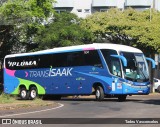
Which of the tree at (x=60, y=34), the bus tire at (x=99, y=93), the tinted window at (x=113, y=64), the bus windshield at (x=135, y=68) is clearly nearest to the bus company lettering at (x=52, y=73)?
the bus tire at (x=99, y=93)

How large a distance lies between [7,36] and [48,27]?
4.26 meters

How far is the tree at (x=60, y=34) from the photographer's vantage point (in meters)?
38.9

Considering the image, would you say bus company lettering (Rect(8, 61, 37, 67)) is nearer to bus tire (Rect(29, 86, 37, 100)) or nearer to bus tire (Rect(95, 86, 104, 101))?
bus tire (Rect(29, 86, 37, 100))

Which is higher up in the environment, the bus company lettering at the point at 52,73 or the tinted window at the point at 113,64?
the tinted window at the point at 113,64

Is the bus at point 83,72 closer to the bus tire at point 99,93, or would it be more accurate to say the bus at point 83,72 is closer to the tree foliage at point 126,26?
the bus tire at point 99,93

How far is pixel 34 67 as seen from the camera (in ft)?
107

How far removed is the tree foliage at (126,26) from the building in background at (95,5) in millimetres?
13061

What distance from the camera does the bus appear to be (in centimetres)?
2761

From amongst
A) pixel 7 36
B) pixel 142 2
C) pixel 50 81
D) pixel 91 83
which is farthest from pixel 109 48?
pixel 142 2

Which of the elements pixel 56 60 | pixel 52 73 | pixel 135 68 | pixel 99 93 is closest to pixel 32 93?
pixel 52 73

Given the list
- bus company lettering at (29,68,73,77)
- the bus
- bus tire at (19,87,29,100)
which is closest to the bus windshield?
the bus

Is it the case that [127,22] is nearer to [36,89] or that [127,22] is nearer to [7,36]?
[7,36]

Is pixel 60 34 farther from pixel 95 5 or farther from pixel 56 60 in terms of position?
pixel 95 5

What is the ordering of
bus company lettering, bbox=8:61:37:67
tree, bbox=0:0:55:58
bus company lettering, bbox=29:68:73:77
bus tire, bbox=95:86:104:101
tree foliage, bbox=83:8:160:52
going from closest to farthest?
bus tire, bbox=95:86:104:101
bus company lettering, bbox=29:68:73:77
tree, bbox=0:0:55:58
bus company lettering, bbox=8:61:37:67
tree foliage, bbox=83:8:160:52
